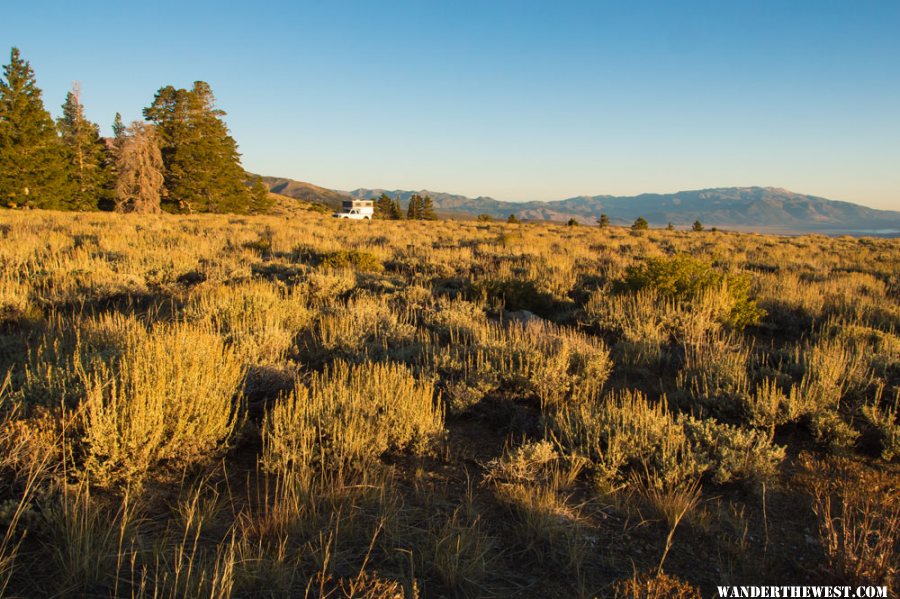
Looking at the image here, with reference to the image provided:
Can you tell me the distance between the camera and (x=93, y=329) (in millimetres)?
4816

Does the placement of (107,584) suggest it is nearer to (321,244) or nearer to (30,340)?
(30,340)

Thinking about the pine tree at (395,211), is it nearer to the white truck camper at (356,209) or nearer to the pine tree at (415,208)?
the pine tree at (415,208)

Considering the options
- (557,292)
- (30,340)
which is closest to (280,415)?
(30,340)

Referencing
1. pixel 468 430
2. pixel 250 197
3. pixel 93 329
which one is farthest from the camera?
pixel 250 197

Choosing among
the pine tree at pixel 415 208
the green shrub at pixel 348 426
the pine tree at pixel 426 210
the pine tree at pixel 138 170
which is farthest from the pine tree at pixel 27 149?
the pine tree at pixel 426 210

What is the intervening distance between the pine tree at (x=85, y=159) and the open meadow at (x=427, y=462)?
34.8 m

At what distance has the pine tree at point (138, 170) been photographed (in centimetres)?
3078

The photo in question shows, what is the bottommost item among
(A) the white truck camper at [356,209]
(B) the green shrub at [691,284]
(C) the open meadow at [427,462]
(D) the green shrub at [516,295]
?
(C) the open meadow at [427,462]

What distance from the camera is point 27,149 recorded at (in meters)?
30.1

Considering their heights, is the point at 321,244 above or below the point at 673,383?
above

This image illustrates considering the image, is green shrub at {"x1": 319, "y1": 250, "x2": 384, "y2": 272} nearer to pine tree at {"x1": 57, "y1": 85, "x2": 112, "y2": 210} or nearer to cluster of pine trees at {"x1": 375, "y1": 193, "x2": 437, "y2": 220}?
pine tree at {"x1": 57, "y1": 85, "x2": 112, "y2": 210}

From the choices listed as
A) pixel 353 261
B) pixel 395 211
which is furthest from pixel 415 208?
pixel 353 261

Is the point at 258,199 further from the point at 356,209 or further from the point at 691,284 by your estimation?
the point at 691,284

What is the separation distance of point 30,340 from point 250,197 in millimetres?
42265
